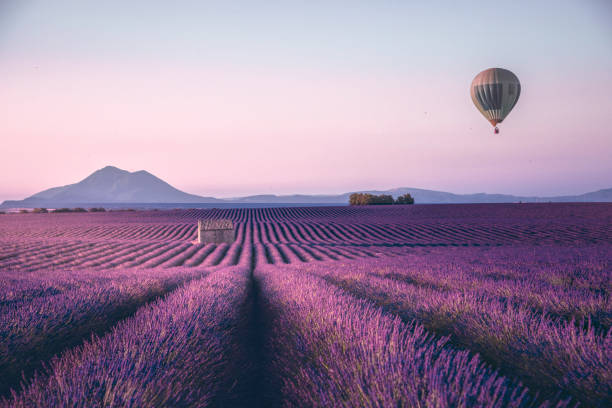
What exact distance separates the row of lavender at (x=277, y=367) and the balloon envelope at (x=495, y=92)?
25.6 metres

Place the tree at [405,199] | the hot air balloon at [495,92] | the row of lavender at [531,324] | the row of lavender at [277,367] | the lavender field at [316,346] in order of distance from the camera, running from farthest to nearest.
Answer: the tree at [405,199] < the hot air balloon at [495,92] < the row of lavender at [531,324] < the lavender field at [316,346] < the row of lavender at [277,367]

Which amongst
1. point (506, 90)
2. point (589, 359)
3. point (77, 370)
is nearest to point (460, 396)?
point (589, 359)

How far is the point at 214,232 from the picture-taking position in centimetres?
2775

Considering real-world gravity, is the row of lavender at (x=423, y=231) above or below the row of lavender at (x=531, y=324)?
below

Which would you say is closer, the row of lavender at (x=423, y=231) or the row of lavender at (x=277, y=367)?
the row of lavender at (x=277, y=367)

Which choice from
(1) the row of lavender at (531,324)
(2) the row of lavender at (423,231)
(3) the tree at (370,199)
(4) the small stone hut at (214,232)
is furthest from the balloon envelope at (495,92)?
(3) the tree at (370,199)

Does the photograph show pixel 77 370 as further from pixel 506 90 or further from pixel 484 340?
pixel 506 90

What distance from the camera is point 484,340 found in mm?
2877

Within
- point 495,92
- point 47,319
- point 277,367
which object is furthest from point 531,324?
point 495,92

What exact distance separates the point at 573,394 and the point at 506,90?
87.5 feet

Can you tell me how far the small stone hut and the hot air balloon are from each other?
72.9ft

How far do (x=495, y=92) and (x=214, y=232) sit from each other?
940 inches

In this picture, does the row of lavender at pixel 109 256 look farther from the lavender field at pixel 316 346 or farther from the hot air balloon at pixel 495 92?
the hot air balloon at pixel 495 92

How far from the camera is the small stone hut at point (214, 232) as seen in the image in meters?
27.3
